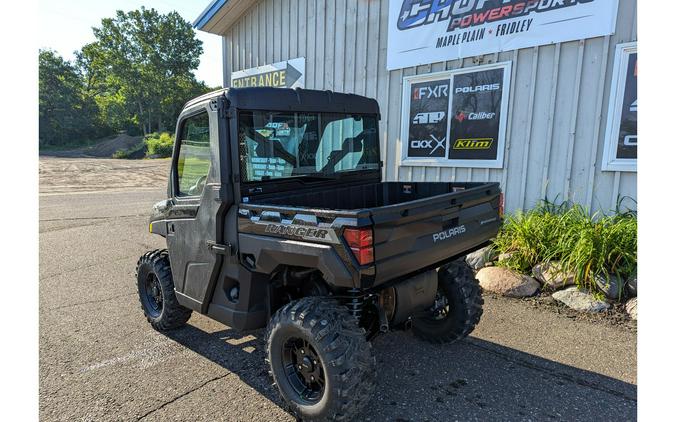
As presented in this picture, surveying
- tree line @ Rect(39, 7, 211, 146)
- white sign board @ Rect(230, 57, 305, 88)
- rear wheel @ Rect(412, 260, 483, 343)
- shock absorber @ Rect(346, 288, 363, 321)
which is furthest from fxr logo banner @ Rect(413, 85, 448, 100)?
tree line @ Rect(39, 7, 211, 146)

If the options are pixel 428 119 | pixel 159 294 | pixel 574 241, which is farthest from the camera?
pixel 428 119

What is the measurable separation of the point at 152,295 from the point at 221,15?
8.50 metres

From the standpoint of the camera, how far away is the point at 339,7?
8141 mm

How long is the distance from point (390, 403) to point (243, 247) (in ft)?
5.05

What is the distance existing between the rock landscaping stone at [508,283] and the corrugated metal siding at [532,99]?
159 cm

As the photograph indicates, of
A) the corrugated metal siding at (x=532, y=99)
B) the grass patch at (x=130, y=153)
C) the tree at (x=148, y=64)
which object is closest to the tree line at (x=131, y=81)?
the tree at (x=148, y=64)

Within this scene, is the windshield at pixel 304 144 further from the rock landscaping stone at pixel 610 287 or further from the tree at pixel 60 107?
the tree at pixel 60 107

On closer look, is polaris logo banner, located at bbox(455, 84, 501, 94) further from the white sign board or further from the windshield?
the white sign board

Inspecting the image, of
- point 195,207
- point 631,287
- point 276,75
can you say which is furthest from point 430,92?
point 195,207

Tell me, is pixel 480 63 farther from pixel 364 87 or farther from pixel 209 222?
pixel 209 222

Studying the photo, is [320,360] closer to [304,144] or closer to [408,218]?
[408,218]

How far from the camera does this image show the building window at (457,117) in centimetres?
629

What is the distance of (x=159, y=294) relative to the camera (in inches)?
160

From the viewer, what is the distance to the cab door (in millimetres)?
3041
